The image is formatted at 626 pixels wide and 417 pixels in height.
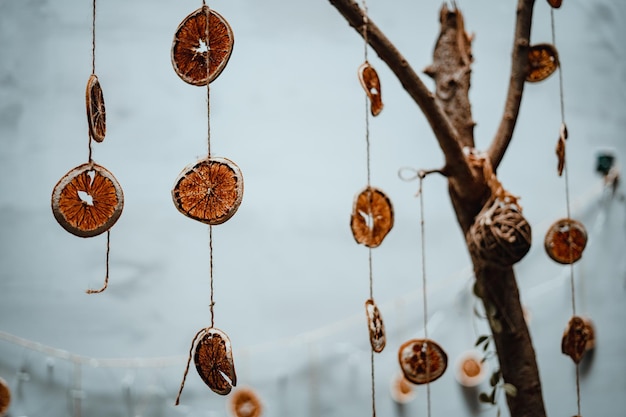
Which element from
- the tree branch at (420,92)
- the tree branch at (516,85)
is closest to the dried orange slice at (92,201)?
the tree branch at (420,92)

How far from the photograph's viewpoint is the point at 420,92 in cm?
170

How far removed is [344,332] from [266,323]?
0.27m

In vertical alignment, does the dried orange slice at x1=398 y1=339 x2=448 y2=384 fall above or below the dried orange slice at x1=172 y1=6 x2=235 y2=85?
below

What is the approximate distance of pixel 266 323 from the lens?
2434mm

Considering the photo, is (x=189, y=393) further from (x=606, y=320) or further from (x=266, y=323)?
(x=606, y=320)

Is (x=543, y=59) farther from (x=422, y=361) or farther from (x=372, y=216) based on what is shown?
(x=422, y=361)

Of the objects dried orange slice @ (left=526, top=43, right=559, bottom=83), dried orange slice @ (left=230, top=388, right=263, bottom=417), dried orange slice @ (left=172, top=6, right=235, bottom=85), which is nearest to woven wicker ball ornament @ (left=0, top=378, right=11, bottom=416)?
dried orange slice @ (left=230, top=388, right=263, bottom=417)

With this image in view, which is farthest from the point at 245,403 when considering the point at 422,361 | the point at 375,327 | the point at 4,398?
the point at 375,327

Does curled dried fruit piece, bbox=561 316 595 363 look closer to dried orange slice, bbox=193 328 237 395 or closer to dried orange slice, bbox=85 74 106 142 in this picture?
dried orange slice, bbox=193 328 237 395

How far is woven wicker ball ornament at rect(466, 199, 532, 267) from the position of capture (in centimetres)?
155

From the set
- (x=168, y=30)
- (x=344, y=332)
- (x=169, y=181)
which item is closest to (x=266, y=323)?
(x=344, y=332)

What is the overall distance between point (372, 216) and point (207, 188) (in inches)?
19.2

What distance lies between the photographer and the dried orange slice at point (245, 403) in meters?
2.36

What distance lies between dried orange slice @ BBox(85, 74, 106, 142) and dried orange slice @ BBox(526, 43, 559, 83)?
111 cm
